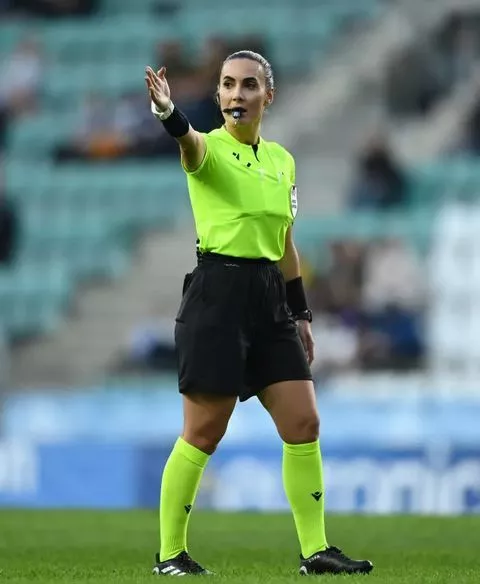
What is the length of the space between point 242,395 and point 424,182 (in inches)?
453

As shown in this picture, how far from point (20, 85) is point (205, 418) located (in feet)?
47.2

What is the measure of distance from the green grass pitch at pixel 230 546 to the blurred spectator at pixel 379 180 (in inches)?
259

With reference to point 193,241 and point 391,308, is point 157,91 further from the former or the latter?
point 193,241

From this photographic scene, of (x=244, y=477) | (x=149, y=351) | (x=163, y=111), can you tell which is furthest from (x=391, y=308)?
(x=163, y=111)

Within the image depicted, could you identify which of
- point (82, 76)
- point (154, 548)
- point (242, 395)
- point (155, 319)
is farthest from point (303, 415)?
point (82, 76)

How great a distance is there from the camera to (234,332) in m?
6.68

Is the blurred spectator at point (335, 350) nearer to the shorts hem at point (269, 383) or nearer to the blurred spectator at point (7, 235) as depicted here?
the blurred spectator at point (7, 235)

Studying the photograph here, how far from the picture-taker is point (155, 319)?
17.9m

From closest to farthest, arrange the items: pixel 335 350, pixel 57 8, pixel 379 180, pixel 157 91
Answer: pixel 157 91
pixel 335 350
pixel 379 180
pixel 57 8

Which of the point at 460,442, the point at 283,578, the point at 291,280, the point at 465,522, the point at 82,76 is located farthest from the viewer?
the point at 82,76

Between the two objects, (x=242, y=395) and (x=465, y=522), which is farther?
(x=465, y=522)

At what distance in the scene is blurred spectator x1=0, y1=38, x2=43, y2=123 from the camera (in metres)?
20.5

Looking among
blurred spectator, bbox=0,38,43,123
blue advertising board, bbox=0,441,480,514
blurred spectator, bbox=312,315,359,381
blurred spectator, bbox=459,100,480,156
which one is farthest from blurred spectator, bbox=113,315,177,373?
blurred spectator, bbox=0,38,43,123

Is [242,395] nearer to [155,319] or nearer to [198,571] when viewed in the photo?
[198,571]
